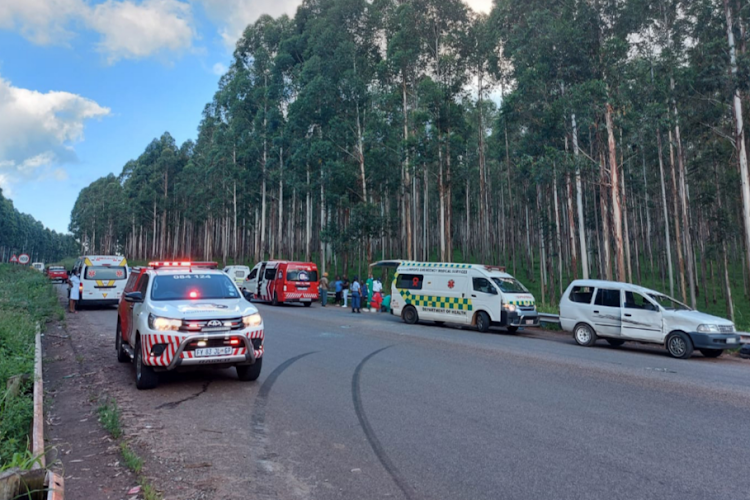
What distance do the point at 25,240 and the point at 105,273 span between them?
129921mm

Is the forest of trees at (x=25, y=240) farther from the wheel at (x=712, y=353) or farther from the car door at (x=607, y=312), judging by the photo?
the wheel at (x=712, y=353)

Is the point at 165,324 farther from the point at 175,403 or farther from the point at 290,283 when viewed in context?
the point at 290,283

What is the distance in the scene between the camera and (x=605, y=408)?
6535 millimetres

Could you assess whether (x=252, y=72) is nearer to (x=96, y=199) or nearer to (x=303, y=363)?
(x=303, y=363)

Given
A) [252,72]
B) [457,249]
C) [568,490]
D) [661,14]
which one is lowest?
[568,490]

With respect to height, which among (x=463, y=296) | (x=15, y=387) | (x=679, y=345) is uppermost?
(x=463, y=296)

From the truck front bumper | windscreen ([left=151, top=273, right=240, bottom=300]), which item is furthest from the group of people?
windscreen ([left=151, top=273, right=240, bottom=300])

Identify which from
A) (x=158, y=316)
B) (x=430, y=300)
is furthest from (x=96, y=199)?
(x=158, y=316)

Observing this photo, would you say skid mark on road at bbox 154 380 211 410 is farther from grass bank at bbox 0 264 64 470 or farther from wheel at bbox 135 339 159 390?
grass bank at bbox 0 264 64 470

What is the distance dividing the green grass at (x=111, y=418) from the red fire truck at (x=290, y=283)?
17.7 meters

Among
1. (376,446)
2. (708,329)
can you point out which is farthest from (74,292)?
(708,329)

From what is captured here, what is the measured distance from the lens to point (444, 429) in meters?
5.53

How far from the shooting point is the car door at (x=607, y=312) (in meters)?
13.0

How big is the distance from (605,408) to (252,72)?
47316 millimetres
